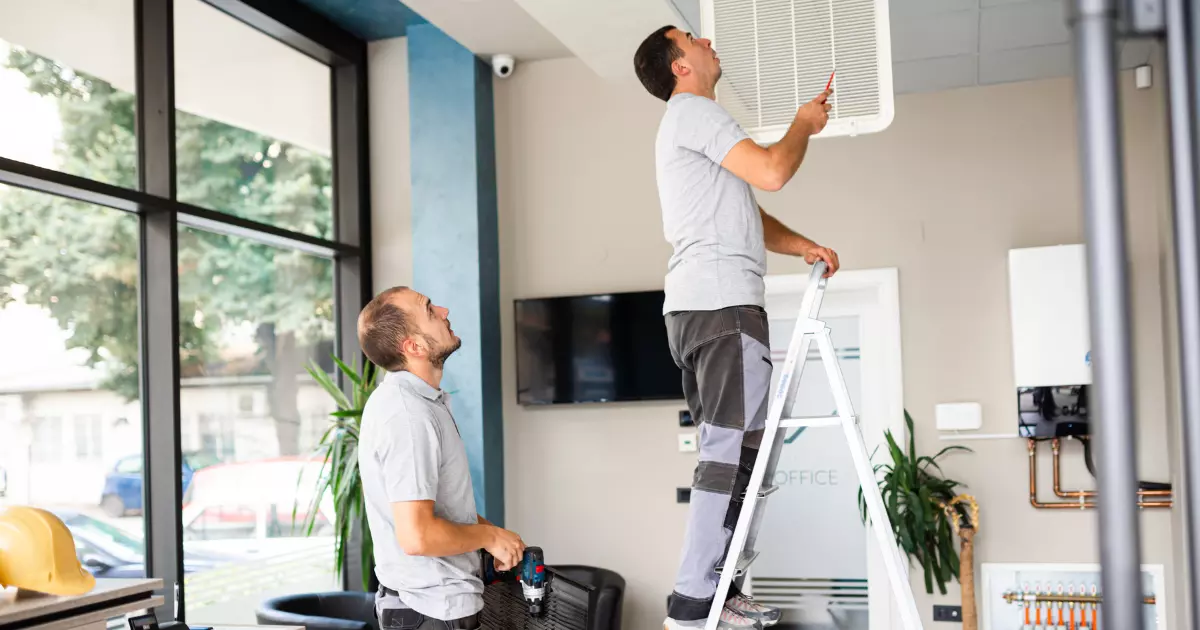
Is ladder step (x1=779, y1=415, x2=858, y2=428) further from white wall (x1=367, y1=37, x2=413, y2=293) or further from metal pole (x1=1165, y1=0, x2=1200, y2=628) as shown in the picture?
white wall (x1=367, y1=37, x2=413, y2=293)

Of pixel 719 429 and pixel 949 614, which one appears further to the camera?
pixel 949 614

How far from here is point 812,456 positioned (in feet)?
17.2

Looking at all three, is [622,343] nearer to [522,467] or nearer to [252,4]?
[522,467]

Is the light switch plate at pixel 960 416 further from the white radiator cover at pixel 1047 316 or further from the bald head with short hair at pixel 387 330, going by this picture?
the bald head with short hair at pixel 387 330

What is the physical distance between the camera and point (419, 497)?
2254 millimetres

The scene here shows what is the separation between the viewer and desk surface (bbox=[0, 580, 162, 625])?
2.11 m

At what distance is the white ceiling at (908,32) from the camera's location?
13.2 ft

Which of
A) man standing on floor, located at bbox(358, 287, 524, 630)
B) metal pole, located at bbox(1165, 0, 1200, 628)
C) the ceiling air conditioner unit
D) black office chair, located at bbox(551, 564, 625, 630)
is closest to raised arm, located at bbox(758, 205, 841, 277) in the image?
the ceiling air conditioner unit

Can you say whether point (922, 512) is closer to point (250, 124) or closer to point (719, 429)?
point (719, 429)

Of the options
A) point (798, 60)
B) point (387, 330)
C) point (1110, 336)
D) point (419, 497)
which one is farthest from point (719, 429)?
point (1110, 336)

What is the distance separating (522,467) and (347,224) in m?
1.62

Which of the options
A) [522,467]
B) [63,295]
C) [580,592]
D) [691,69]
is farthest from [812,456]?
[63,295]

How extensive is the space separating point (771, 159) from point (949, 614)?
10.9 ft

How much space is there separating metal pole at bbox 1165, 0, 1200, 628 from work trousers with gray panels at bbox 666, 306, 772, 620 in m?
1.54
